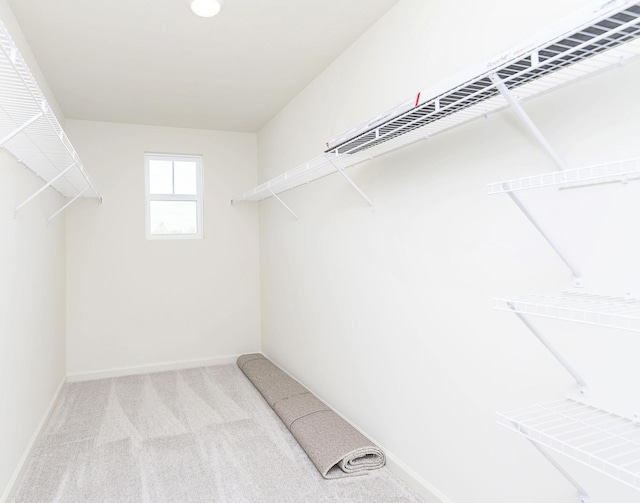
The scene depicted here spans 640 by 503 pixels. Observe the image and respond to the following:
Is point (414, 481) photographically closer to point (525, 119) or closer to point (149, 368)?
point (525, 119)

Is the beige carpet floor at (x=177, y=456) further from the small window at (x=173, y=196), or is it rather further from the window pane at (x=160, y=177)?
the window pane at (x=160, y=177)

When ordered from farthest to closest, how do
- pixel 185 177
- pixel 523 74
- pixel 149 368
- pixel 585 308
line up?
pixel 185 177
pixel 149 368
pixel 523 74
pixel 585 308

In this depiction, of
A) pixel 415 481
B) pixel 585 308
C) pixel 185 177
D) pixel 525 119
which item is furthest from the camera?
pixel 185 177

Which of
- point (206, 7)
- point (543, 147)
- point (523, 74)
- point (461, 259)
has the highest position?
point (206, 7)

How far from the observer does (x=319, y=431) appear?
273 cm

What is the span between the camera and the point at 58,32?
8.20 ft

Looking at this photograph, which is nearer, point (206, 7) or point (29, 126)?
point (29, 126)

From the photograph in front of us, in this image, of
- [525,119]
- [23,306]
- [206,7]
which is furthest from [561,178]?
[23,306]

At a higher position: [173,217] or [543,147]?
[173,217]

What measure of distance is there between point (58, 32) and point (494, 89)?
243 centimetres

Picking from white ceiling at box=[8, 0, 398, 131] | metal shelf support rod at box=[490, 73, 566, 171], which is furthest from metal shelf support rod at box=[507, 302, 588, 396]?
white ceiling at box=[8, 0, 398, 131]

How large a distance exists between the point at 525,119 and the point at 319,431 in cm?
215

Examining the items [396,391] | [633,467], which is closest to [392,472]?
[396,391]

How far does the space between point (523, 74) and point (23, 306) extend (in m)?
2.74
